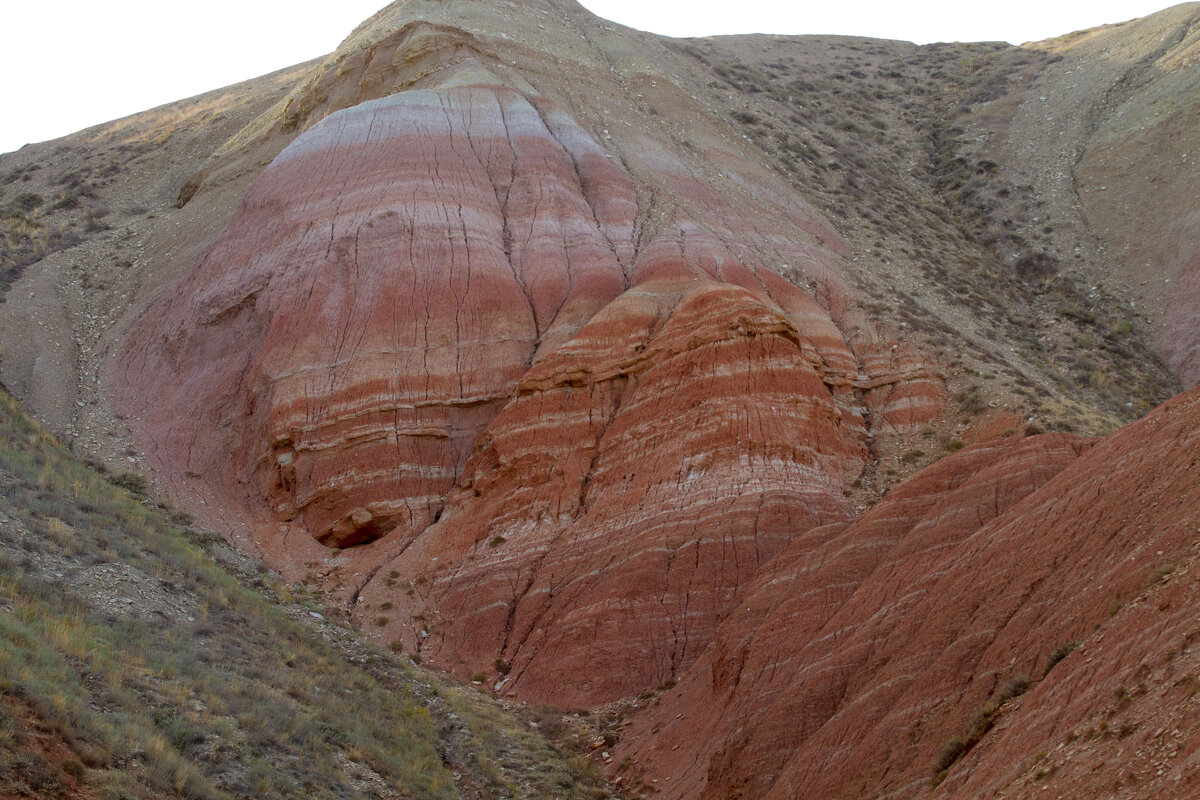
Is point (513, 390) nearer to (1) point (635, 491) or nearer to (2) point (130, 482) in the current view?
(1) point (635, 491)

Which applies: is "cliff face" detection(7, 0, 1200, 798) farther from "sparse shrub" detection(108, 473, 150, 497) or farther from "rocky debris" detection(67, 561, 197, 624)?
"rocky debris" detection(67, 561, 197, 624)

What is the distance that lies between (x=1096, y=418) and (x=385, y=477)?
58.1ft

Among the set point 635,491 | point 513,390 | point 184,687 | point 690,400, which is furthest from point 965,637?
point 513,390

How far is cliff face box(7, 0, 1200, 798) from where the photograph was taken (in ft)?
42.1

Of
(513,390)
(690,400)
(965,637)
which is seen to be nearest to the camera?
(965,637)

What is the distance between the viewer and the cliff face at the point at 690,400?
12844 mm

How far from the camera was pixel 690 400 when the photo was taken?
25969 mm

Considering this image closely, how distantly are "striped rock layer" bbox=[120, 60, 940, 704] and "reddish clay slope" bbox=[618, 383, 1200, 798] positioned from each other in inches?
152

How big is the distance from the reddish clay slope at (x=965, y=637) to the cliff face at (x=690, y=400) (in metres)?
0.06

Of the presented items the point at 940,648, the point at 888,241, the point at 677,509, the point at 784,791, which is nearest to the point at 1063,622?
the point at 940,648

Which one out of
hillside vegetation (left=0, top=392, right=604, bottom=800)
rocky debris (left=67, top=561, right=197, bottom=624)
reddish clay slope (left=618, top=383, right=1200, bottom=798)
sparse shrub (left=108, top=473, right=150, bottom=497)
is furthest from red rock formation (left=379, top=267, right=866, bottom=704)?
rocky debris (left=67, top=561, right=197, bottom=624)

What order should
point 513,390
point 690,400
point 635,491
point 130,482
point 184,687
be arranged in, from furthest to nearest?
point 513,390
point 130,482
point 690,400
point 635,491
point 184,687

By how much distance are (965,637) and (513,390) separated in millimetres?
16697

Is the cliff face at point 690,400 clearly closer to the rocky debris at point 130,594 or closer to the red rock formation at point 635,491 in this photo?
the red rock formation at point 635,491
